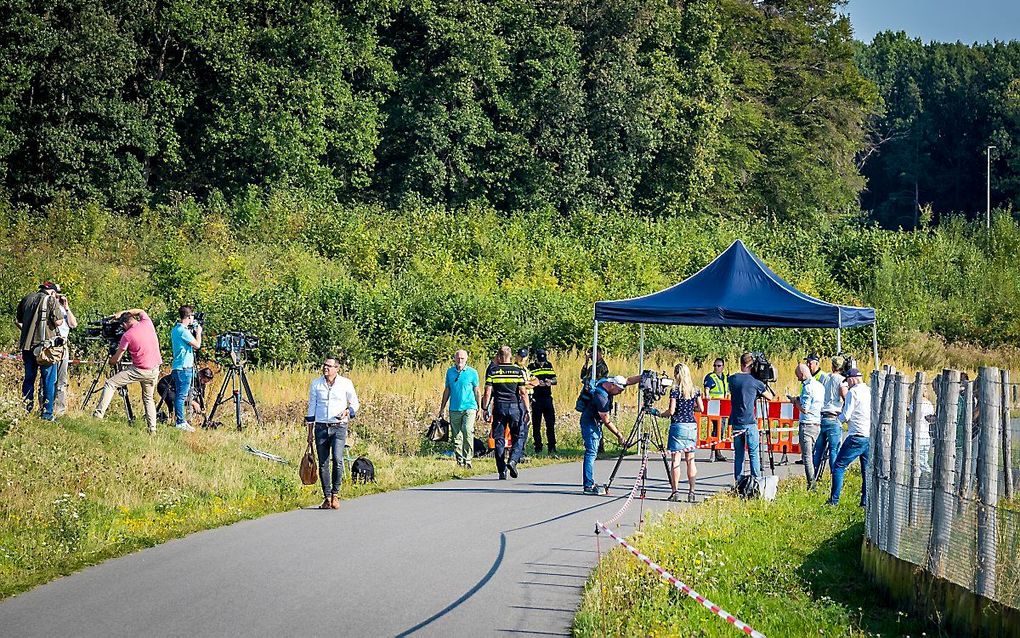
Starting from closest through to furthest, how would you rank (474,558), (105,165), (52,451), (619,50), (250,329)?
(474,558) < (52,451) < (250,329) < (105,165) < (619,50)

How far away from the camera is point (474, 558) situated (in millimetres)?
13469

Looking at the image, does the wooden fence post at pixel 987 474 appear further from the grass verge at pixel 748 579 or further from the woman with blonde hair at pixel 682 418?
the woman with blonde hair at pixel 682 418

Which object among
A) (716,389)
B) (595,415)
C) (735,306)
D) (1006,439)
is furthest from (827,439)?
(1006,439)

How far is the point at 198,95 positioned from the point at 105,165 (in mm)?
4871

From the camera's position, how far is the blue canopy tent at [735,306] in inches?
951

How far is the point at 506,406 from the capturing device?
68.3 feet

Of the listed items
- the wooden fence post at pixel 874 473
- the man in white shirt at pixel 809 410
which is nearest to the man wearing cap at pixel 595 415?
the man in white shirt at pixel 809 410

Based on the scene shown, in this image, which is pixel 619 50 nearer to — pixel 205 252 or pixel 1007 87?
pixel 205 252

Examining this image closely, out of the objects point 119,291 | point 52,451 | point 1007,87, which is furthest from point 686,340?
point 1007,87

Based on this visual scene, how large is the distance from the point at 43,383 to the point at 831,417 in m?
12.0

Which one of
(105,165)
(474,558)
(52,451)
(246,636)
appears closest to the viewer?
(246,636)

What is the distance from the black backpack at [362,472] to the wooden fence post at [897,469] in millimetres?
9005

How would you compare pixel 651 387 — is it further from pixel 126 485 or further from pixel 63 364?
pixel 63 364

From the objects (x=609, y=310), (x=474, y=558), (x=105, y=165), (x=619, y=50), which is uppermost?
(x=619, y=50)
